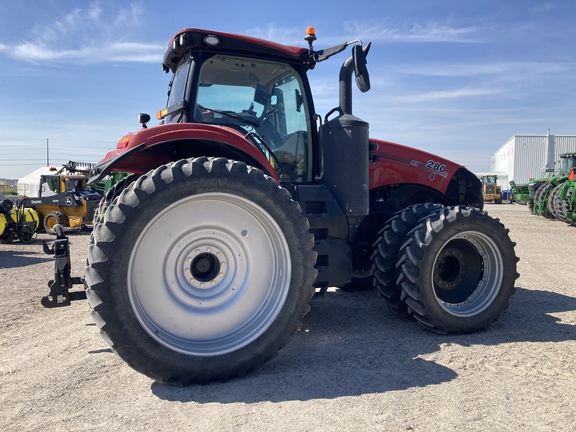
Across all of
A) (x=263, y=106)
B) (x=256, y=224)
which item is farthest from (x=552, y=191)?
(x=256, y=224)

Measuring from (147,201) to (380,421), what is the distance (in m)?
1.88

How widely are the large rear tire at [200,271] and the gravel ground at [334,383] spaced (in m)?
0.23

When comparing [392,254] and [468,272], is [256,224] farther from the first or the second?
Result: [468,272]

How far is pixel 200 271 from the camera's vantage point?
132 inches

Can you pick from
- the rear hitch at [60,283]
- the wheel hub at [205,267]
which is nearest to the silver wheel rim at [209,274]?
the wheel hub at [205,267]

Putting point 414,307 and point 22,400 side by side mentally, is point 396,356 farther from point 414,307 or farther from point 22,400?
point 22,400

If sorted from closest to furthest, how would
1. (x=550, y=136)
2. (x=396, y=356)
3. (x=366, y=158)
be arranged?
1. (x=396, y=356)
2. (x=366, y=158)
3. (x=550, y=136)

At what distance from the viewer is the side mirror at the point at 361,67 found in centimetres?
379

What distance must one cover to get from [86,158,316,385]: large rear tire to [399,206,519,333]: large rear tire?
120 cm

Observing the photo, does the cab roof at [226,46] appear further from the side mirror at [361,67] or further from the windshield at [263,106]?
the side mirror at [361,67]

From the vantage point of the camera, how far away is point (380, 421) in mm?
2574

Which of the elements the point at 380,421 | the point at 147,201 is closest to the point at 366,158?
the point at 147,201

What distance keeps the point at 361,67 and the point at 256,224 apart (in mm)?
1540

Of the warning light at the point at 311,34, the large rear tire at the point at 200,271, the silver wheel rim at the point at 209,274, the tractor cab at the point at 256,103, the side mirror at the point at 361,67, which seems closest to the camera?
the large rear tire at the point at 200,271
